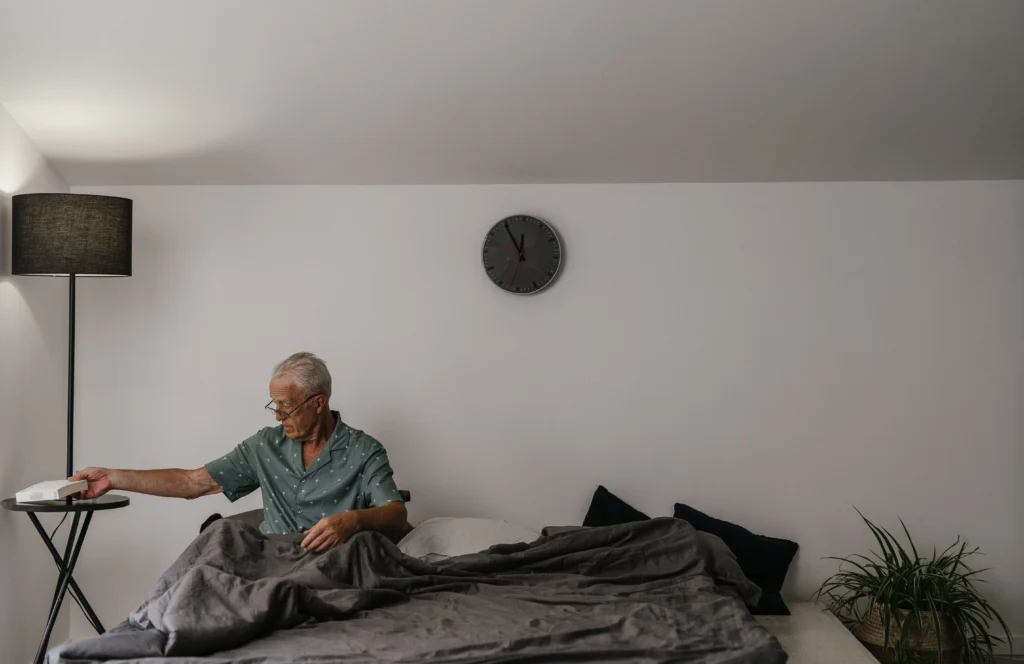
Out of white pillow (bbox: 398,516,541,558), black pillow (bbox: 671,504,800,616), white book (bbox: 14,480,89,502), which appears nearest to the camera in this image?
white book (bbox: 14,480,89,502)

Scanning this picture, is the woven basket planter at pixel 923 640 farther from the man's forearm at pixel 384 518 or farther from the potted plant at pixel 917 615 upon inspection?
the man's forearm at pixel 384 518

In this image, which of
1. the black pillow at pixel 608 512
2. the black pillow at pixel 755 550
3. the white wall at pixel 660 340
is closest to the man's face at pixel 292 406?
the white wall at pixel 660 340

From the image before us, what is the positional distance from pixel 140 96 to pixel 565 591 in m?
2.29

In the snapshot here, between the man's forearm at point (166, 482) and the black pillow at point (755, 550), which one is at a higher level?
the man's forearm at point (166, 482)

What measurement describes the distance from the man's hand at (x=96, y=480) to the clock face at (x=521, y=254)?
1.69 m

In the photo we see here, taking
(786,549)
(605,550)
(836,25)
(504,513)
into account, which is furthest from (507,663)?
(836,25)

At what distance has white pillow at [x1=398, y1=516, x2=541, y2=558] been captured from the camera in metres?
3.18

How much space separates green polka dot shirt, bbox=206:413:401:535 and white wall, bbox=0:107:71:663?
741 mm

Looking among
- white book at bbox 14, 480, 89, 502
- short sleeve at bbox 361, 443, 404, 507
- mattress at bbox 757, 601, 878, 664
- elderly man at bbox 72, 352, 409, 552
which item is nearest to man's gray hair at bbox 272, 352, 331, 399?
elderly man at bbox 72, 352, 409, 552

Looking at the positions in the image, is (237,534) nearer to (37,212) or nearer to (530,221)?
(37,212)

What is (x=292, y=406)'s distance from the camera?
308 cm

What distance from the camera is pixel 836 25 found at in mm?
2861

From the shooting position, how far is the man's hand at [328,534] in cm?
268

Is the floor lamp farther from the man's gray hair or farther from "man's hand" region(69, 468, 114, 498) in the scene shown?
→ the man's gray hair
